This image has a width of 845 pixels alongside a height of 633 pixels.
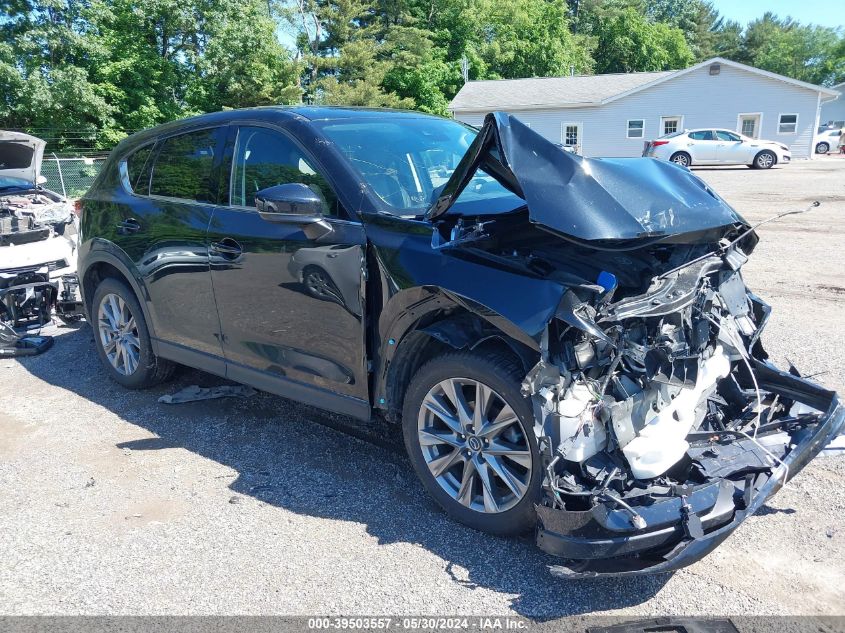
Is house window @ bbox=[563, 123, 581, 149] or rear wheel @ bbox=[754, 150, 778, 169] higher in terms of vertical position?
house window @ bbox=[563, 123, 581, 149]

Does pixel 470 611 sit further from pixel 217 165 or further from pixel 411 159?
pixel 217 165

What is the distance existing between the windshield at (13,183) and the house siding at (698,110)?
1093 inches

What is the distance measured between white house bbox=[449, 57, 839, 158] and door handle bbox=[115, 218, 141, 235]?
31.1 m

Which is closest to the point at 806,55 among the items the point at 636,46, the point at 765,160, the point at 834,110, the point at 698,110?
the point at 834,110

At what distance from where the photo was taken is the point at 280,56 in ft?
115

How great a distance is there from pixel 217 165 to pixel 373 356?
1.84 meters

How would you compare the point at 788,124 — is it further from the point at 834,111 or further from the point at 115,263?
the point at 115,263

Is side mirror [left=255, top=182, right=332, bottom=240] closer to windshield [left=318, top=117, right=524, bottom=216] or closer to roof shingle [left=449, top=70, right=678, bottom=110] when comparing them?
windshield [left=318, top=117, right=524, bottom=216]

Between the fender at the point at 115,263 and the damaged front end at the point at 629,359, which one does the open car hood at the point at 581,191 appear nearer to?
A: the damaged front end at the point at 629,359

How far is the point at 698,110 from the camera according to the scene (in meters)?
36.3

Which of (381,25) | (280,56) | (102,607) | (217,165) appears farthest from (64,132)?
(102,607)

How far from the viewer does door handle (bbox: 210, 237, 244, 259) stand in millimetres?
4164

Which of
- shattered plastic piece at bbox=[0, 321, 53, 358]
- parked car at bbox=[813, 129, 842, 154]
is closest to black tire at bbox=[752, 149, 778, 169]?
parked car at bbox=[813, 129, 842, 154]

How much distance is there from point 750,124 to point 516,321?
3873 cm
